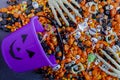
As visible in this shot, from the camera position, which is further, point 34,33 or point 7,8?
point 7,8

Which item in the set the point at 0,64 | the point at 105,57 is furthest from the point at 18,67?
the point at 105,57

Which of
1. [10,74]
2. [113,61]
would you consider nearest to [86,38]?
[113,61]

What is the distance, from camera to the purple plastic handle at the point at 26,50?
57 centimetres

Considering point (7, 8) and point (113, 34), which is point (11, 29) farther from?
point (113, 34)

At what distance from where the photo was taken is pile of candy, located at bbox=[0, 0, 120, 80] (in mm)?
615

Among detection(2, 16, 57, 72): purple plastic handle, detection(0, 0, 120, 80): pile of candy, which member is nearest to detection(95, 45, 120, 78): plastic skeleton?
detection(0, 0, 120, 80): pile of candy

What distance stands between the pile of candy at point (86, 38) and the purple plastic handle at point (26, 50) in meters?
0.03

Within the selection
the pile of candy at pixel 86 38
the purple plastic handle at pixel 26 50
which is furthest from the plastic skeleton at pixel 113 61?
the purple plastic handle at pixel 26 50

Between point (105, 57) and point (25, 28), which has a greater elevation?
point (25, 28)

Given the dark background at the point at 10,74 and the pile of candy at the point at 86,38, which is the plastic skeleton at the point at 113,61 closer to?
the pile of candy at the point at 86,38

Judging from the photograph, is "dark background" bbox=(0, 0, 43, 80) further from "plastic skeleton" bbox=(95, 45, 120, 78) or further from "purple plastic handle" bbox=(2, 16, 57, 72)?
"plastic skeleton" bbox=(95, 45, 120, 78)

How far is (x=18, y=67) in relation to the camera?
2.04 ft

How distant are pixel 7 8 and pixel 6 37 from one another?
0.08 m

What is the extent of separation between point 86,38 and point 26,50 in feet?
0.46
